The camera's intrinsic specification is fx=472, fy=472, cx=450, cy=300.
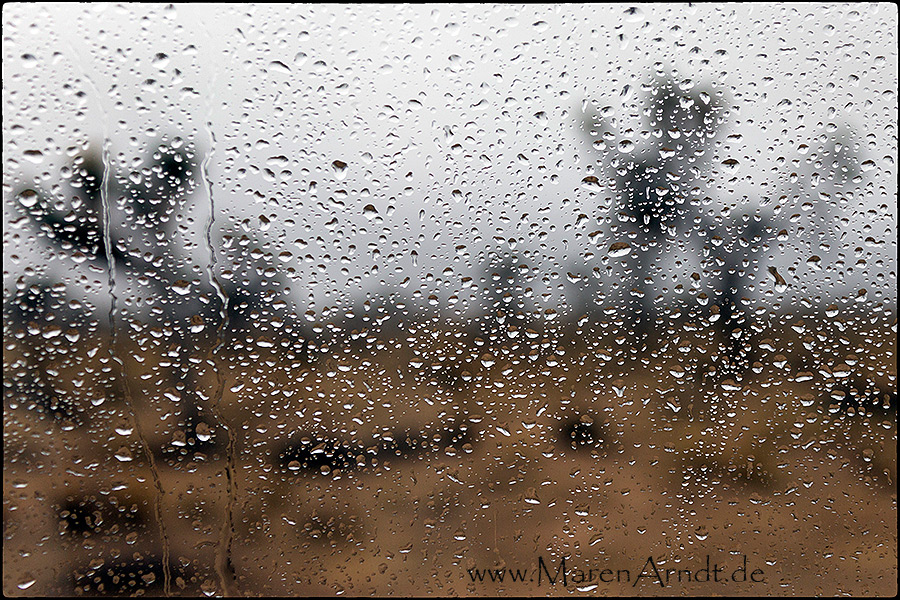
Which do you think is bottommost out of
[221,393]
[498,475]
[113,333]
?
[498,475]

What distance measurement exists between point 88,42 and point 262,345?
56cm

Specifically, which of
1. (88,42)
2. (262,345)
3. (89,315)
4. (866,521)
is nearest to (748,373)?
(866,521)

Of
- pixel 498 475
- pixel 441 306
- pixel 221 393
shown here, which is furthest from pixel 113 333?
pixel 498 475

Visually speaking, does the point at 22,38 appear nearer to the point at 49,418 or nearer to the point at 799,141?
the point at 49,418

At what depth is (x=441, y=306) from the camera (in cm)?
82

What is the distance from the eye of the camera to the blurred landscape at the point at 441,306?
2.55 feet

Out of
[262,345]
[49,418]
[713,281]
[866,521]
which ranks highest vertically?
[713,281]

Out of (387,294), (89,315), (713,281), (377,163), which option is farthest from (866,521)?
(89,315)

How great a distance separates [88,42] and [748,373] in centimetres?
125

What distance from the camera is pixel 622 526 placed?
2.77 ft

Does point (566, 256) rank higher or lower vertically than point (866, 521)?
higher

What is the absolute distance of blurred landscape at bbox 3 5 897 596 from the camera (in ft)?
2.55

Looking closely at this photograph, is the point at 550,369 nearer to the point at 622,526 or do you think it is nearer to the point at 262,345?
the point at 622,526

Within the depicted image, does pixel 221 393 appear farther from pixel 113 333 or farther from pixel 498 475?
pixel 498 475
